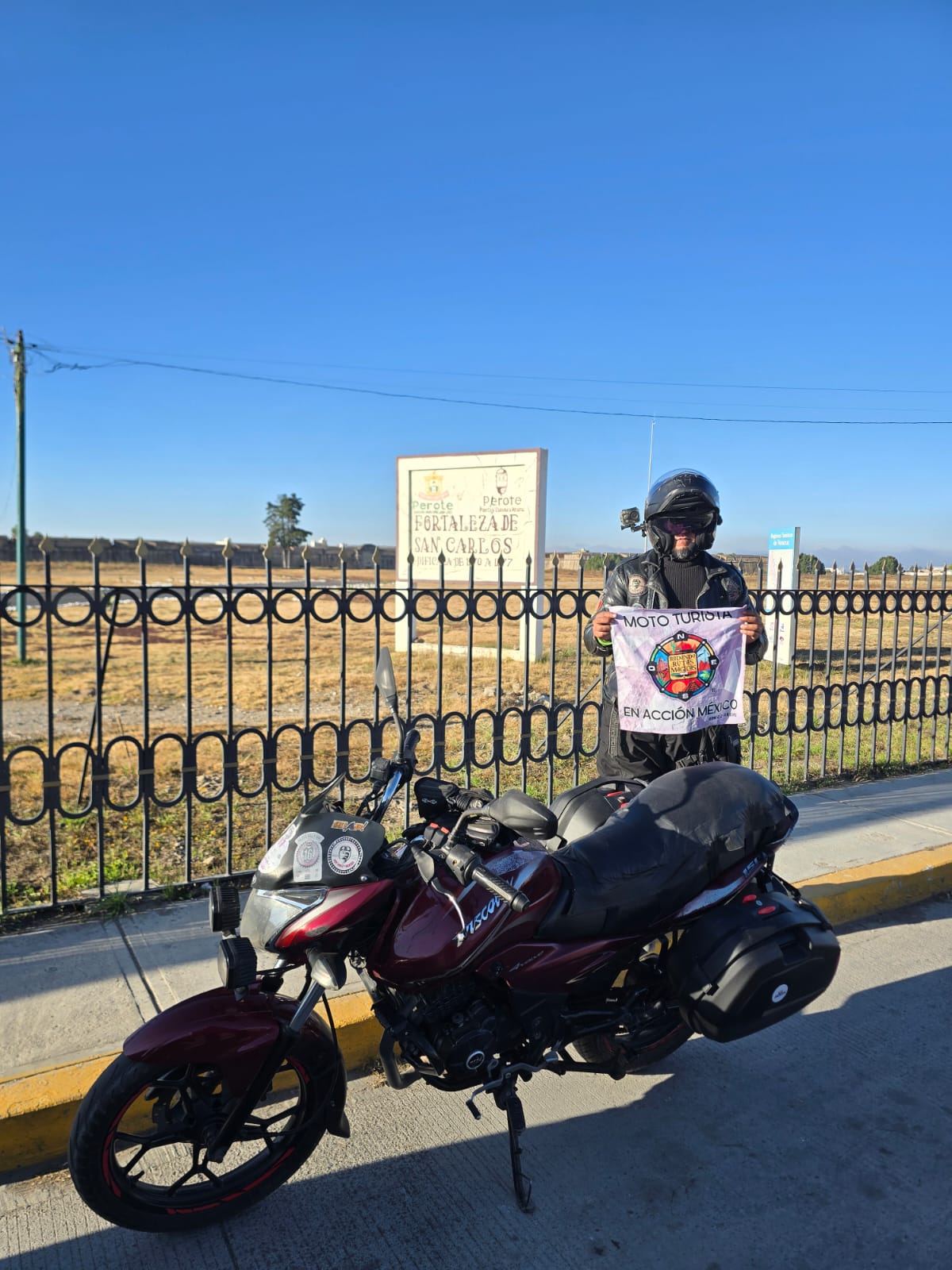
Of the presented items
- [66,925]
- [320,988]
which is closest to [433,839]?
[320,988]

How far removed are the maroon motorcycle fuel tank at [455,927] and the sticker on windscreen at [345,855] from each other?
23 cm

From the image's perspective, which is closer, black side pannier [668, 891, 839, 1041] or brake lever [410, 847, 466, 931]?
brake lever [410, 847, 466, 931]

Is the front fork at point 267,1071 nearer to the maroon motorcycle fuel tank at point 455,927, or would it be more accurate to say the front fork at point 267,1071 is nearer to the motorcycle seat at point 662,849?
the maroon motorcycle fuel tank at point 455,927

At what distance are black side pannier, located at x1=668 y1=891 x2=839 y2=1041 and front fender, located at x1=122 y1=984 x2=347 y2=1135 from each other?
1.07 meters

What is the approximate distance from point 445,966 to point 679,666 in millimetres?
2342

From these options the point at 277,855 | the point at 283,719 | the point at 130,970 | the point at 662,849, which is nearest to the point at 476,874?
the point at 277,855

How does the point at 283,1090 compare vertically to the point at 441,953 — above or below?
below

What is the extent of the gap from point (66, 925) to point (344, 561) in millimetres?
2172

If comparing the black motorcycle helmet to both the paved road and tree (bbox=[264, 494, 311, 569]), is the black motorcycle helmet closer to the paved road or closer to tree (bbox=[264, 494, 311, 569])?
the paved road

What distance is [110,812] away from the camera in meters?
6.18

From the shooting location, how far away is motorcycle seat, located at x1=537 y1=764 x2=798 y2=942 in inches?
97.7

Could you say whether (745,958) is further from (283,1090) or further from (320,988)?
(283,1090)

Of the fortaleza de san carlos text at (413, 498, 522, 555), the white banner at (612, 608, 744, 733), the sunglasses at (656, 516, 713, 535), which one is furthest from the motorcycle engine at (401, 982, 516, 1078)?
the fortaleza de san carlos text at (413, 498, 522, 555)

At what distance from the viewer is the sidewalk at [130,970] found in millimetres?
2812
